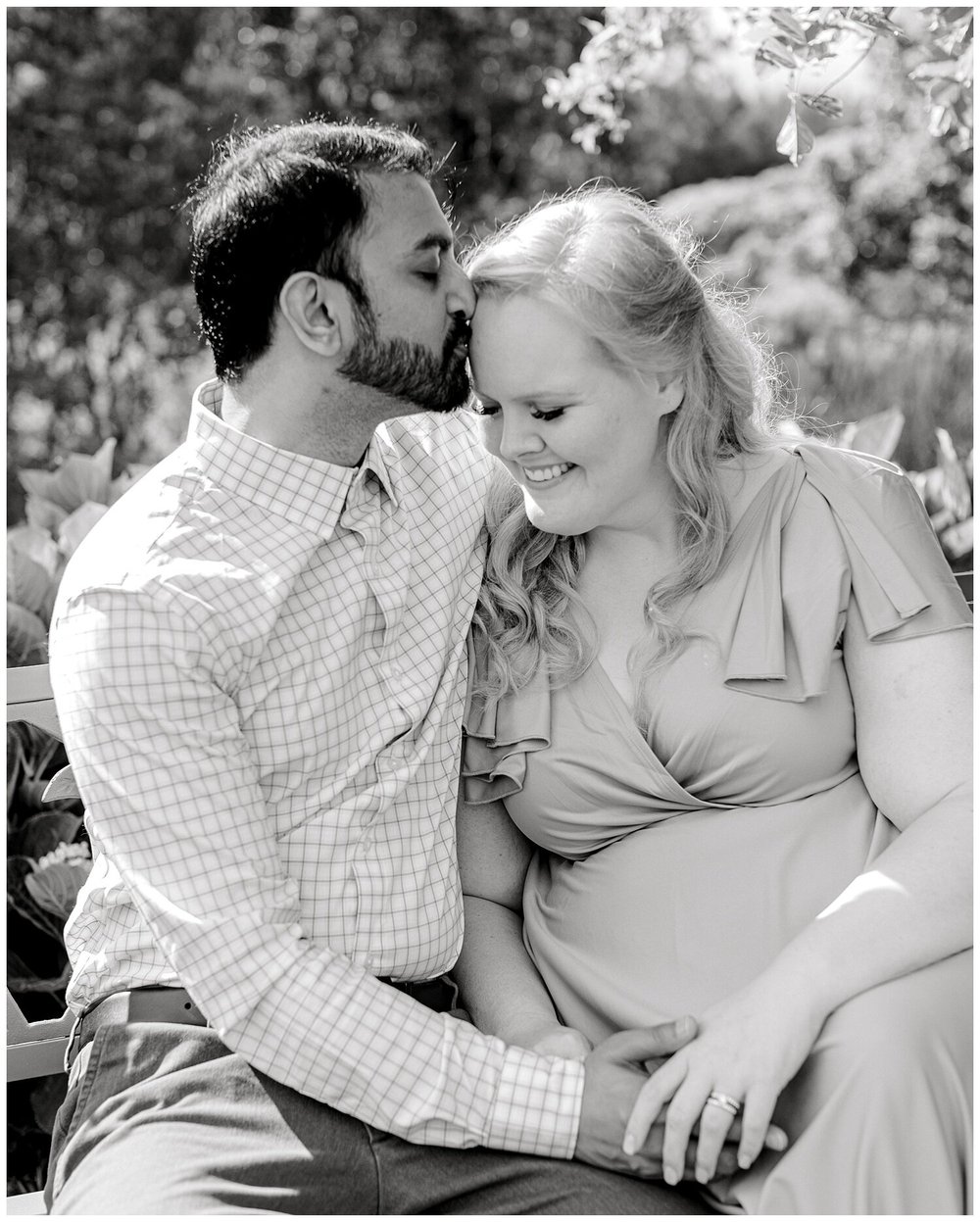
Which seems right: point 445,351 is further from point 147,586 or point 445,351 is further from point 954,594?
point 954,594

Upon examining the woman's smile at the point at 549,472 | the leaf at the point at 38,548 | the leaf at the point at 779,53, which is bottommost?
the leaf at the point at 38,548

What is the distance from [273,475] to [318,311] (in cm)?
29

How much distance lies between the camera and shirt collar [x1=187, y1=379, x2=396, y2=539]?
228 centimetres

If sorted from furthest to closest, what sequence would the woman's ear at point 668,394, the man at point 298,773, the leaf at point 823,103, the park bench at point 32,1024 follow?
the leaf at point 823,103, the park bench at point 32,1024, the woman's ear at point 668,394, the man at point 298,773

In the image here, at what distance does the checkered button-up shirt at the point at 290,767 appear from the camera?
205 centimetres

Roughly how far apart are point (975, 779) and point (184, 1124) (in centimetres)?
134

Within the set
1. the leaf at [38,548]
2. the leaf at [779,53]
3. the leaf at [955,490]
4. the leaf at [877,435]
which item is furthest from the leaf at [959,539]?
the leaf at [38,548]

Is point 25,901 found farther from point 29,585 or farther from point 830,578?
point 830,578

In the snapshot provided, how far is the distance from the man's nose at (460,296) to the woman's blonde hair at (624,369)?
0.04 m

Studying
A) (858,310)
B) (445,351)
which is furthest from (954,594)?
(858,310)

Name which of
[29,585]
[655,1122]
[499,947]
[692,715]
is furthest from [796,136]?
[29,585]

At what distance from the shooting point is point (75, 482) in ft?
12.6

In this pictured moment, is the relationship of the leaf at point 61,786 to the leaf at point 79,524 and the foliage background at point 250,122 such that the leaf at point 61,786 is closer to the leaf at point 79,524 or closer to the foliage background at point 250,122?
the leaf at point 79,524

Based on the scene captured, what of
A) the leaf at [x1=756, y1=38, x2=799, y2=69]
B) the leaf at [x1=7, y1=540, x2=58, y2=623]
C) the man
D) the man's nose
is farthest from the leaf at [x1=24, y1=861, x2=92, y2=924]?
the leaf at [x1=756, y1=38, x2=799, y2=69]
